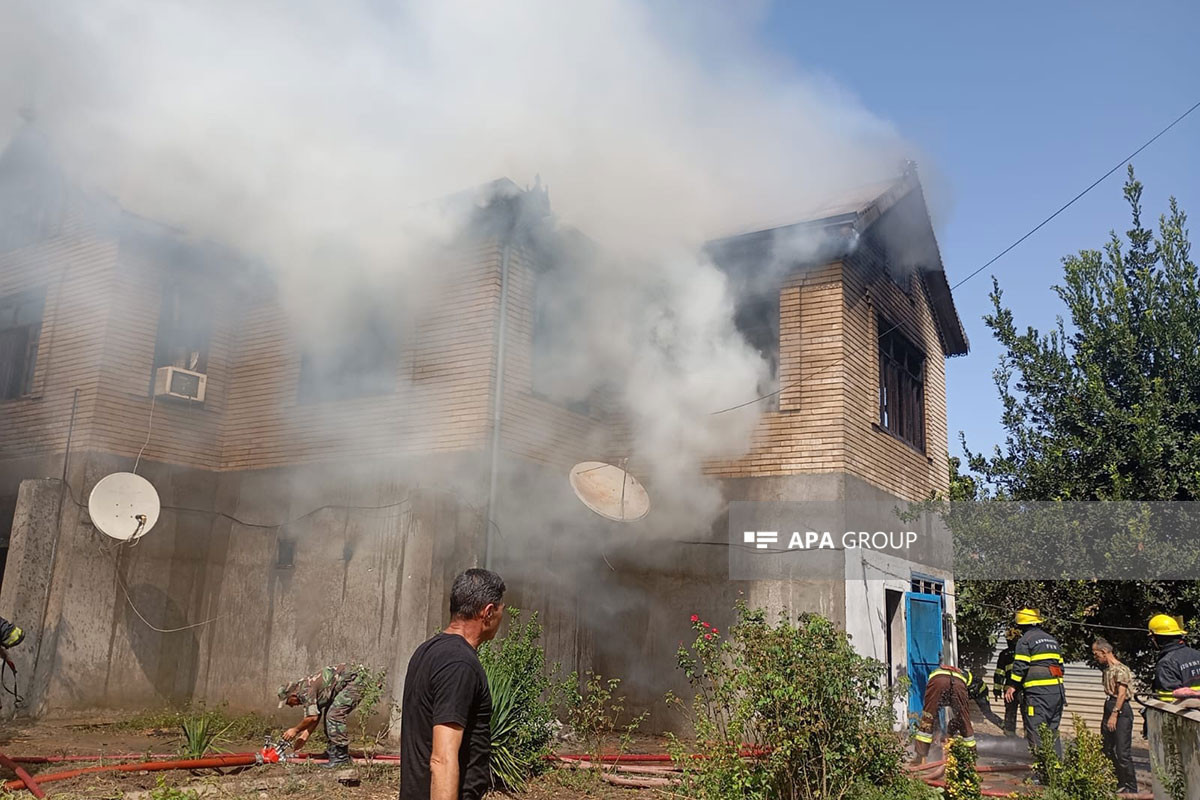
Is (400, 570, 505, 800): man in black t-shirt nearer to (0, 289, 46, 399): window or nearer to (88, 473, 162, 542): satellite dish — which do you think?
(88, 473, 162, 542): satellite dish

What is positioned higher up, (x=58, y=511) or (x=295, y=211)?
(x=295, y=211)

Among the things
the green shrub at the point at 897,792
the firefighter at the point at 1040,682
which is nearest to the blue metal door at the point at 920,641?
the firefighter at the point at 1040,682

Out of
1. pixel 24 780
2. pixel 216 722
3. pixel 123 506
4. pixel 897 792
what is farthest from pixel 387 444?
pixel 897 792

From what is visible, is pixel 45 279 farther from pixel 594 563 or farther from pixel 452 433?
pixel 594 563

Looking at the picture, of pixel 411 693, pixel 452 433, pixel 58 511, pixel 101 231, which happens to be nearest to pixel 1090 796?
pixel 411 693

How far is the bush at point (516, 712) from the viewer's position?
7941mm

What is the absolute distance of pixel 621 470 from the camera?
11.6 meters

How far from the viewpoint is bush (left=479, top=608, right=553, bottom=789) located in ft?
26.1

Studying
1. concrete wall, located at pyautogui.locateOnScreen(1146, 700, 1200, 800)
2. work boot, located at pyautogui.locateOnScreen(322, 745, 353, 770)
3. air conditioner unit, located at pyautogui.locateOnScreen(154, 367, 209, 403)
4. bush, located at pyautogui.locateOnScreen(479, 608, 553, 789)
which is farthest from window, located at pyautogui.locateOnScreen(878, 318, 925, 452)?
air conditioner unit, located at pyautogui.locateOnScreen(154, 367, 209, 403)

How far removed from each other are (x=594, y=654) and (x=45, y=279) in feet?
28.7

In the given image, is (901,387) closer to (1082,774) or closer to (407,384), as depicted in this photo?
(407,384)

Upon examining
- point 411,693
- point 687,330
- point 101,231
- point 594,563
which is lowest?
point 411,693

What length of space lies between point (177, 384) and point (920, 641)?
32.9 feet

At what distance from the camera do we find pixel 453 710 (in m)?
3.13
